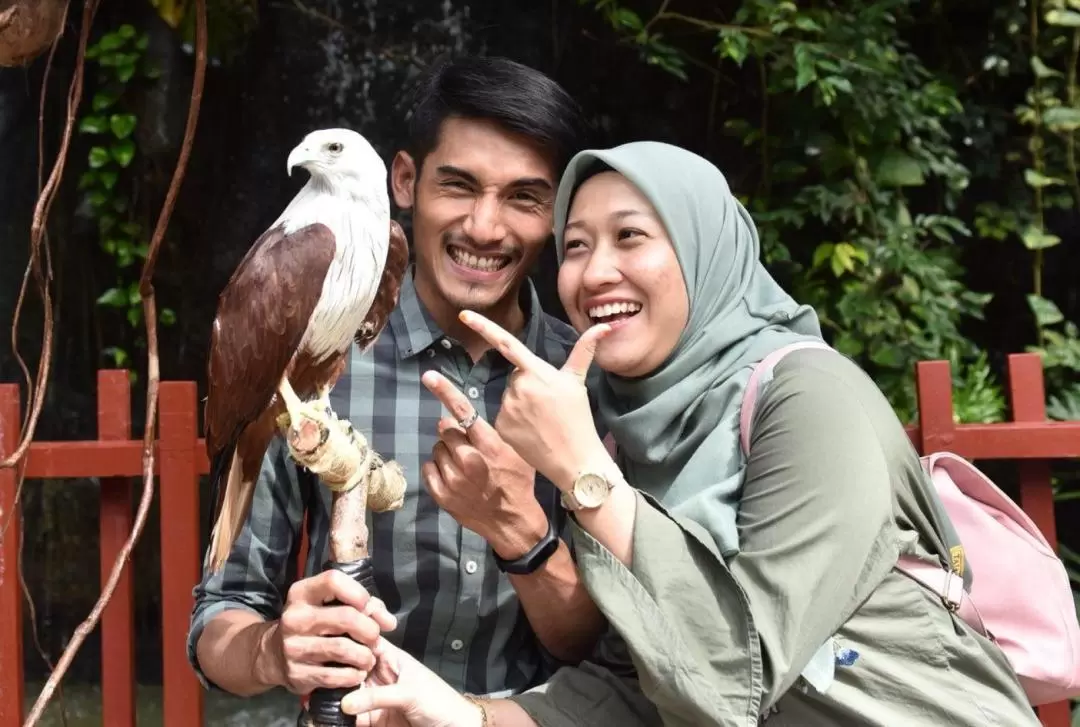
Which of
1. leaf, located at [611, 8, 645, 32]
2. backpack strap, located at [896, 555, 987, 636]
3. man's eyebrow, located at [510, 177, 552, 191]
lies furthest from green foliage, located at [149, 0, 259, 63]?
backpack strap, located at [896, 555, 987, 636]

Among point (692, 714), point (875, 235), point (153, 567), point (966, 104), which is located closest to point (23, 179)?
point (153, 567)

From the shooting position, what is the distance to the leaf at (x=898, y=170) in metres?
3.65

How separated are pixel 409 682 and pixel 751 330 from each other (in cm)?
73

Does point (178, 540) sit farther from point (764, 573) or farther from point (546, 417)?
point (764, 573)

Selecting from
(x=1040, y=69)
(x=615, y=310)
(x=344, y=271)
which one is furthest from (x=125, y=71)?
(x=1040, y=69)

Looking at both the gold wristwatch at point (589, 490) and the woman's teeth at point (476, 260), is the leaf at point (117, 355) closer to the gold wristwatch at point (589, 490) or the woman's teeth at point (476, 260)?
the woman's teeth at point (476, 260)

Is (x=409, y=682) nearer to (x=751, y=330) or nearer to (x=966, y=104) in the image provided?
(x=751, y=330)

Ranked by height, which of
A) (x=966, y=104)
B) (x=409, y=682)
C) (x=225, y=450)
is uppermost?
(x=966, y=104)

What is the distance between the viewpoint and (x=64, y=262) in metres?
4.93

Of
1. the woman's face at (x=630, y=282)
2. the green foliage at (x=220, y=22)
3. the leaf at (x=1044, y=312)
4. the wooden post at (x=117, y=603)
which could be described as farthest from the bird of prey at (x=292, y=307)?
the leaf at (x=1044, y=312)

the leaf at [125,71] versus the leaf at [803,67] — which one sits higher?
the leaf at [125,71]

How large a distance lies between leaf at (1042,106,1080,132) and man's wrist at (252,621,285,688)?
3303 mm

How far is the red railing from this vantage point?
98.7 inches

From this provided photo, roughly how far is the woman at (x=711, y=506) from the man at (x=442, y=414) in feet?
0.62
